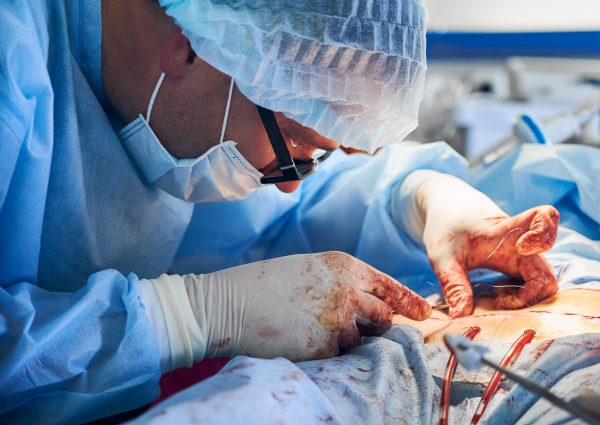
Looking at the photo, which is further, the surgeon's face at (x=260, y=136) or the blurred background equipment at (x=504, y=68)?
the blurred background equipment at (x=504, y=68)

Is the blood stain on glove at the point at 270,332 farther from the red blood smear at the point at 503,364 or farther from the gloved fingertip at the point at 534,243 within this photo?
the gloved fingertip at the point at 534,243

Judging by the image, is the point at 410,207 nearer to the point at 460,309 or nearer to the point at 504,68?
the point at 460,309

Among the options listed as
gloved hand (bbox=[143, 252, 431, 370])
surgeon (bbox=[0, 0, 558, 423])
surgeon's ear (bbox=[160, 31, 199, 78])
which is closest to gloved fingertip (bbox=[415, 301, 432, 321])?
surgeon (bbox=[0, 0, 558, 423])

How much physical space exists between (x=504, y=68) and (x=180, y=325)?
289 cm

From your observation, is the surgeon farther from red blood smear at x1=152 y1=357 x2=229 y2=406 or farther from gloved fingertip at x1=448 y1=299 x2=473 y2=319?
red blood smear at x1=152 y1=357 x2=229 y2=406

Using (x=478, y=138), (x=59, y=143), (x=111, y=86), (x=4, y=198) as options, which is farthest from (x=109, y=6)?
(x=478, y=138)

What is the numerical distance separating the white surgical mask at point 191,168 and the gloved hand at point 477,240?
1.41 ft

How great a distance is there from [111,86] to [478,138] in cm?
217

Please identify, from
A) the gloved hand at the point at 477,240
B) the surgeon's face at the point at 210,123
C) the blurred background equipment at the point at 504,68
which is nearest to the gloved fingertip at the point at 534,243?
the gloved hand at the point at 477,240

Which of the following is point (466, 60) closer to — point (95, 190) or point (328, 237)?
point (328, 237)

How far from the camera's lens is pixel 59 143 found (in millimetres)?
1256

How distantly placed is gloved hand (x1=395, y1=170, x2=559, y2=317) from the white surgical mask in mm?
430

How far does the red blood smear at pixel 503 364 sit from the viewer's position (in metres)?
0.98

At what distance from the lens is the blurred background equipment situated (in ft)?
10.2
